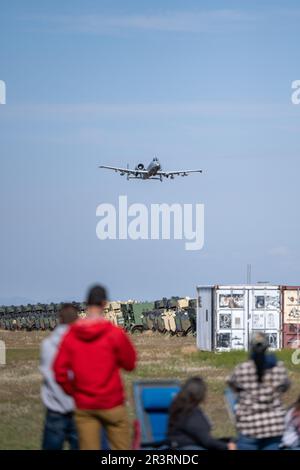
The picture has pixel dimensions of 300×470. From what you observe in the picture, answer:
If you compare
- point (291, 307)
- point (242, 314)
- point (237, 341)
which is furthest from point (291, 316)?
point (237, 341)

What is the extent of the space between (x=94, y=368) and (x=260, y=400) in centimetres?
154

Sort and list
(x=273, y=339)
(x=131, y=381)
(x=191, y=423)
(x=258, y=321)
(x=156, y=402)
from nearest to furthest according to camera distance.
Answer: (x=191, y=423) → (x=156, y=402) → (x=131, y=381) → (x=258, y=321) → (x=273, y=339)

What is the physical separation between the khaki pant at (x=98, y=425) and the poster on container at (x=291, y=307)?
1369 inches

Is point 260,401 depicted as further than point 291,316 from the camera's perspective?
No

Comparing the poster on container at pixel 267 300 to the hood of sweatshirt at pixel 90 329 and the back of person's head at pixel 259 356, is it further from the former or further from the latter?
the hood of sweatshirt at pixel 90 329

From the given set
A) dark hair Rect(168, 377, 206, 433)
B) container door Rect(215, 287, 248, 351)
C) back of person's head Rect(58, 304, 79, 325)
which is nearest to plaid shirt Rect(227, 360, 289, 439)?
dark hair Rect(168, 377, 206, 433)

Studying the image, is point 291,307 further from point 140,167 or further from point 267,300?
point 140,167

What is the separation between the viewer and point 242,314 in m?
46.2

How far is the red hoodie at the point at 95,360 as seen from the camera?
37.3 ft

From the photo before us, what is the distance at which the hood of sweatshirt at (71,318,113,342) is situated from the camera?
11.4 metres

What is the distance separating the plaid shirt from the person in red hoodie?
3.46 ft

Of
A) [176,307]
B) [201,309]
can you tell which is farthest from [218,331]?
[176,307]

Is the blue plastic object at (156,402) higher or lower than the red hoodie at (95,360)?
lower

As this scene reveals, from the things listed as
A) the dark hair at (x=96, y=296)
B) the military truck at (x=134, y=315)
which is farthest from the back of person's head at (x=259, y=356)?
the military truck at (x=134, y=315)
